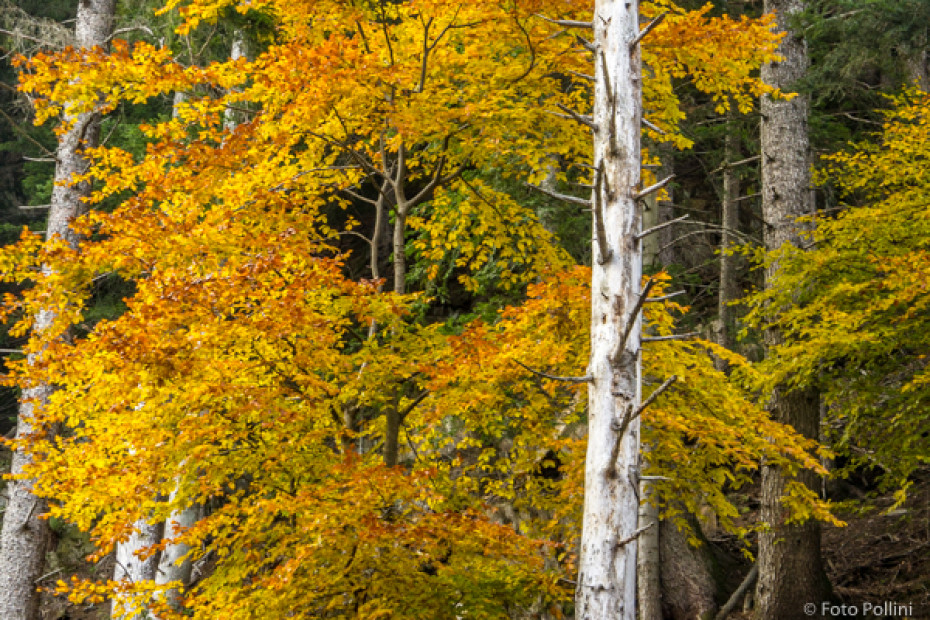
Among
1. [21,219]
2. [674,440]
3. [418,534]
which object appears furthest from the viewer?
[21,219]

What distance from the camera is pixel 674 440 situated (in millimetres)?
5539

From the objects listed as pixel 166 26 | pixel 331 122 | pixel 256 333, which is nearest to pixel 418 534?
pixel 256 333

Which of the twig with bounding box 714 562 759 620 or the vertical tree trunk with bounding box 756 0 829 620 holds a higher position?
the vertical tree trunk with bounding box 756 0 829 620

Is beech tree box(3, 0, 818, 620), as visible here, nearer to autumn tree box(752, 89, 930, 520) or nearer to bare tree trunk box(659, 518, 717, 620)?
autumn tree box(752, 89, 930, 520)

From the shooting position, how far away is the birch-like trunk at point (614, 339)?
4477 millimetres

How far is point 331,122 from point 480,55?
4.73 ft

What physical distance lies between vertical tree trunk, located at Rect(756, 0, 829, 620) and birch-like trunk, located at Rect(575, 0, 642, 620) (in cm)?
394

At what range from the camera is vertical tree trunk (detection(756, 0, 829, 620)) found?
824 cm

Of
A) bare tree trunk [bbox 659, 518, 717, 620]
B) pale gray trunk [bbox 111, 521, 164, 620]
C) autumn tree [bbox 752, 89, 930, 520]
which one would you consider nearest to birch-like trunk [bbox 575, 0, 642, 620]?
autumn tree [bbox 752, 89, 930, 520]

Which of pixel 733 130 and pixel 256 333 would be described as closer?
pixel 256 333

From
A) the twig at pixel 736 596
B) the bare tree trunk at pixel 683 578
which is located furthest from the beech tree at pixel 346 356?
the twig at pixel 736 596

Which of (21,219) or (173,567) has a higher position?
(21,219)

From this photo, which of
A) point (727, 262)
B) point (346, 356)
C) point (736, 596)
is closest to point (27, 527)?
point (346, 356)

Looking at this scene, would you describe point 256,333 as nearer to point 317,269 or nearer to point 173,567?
point 317,269
